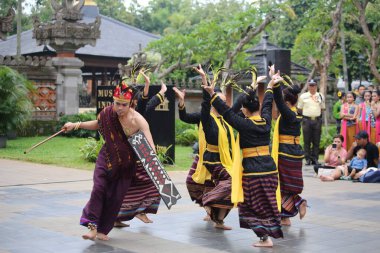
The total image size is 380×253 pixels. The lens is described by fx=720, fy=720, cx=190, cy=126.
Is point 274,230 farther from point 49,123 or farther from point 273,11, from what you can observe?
point 49,123

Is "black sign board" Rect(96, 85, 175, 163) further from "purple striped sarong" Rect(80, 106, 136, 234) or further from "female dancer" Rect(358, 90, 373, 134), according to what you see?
"purple striped sarong" Rect(80, 106, 136, 234)

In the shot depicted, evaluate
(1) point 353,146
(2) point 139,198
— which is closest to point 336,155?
(1) point 353,146

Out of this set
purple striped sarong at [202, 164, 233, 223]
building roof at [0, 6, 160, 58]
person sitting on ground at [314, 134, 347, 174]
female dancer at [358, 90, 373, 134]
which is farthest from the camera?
building roof at [0, 6, 160, 58]

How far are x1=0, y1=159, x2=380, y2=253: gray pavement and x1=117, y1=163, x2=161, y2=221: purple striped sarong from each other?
20 cm

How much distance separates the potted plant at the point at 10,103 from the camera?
1892 centimetres

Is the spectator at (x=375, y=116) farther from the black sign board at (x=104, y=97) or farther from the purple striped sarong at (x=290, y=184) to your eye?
the purple striped sarong at (x=290, y=184)

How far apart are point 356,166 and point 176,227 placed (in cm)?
599

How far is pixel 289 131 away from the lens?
30.3ft

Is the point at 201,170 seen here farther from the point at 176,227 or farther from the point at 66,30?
the point at 66,30

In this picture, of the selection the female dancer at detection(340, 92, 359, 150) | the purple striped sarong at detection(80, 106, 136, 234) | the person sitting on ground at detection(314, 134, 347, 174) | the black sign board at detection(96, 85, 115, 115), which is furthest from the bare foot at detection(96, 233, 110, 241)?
the female dancer at detection(340, 92, 359, 150)

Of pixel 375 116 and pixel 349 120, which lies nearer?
pixel 375 116

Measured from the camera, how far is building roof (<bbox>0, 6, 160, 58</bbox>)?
3416 cm

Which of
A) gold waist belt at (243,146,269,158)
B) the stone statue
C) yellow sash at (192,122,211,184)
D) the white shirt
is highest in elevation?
the stone statue

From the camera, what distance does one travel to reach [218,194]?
28.2 ft
